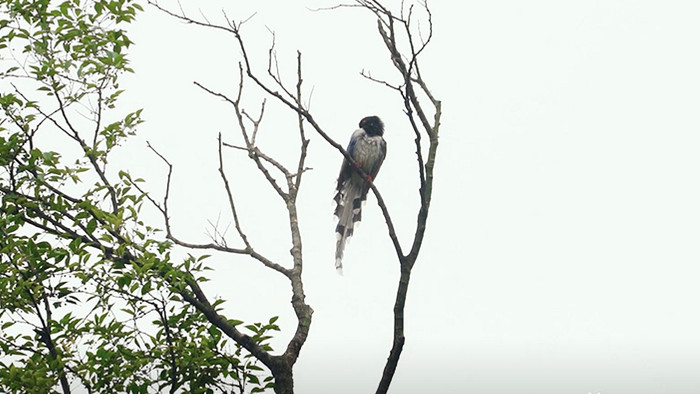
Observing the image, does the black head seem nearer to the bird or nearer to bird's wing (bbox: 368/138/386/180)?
the bird

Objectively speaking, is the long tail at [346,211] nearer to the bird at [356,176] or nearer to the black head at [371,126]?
the bird at [356,176]

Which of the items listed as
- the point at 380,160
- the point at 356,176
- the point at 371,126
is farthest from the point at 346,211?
the point at 371,126

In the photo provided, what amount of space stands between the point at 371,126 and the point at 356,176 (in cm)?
100

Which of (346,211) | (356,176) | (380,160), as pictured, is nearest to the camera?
(346,211)

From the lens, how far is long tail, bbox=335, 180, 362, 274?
8.09 metres

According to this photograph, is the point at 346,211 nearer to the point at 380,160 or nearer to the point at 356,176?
the point at 356,176

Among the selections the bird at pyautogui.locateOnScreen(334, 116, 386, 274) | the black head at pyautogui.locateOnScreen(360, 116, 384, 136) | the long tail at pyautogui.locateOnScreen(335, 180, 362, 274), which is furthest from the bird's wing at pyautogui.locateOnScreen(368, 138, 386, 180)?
the long tail at pyautogui.locateOnScreen(335, 180, 362, 274)

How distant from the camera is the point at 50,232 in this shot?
407 cm

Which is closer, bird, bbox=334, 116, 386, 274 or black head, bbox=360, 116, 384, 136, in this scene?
bird, bbox=334, 116, 386, 274

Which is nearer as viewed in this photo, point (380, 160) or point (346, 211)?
point (346, 211)

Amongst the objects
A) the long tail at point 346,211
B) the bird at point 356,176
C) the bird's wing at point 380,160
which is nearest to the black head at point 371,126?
the bird at point 356,176

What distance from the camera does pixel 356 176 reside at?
30.8ft

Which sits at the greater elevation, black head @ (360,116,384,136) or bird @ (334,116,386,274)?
black head @ (360,116,384,136)

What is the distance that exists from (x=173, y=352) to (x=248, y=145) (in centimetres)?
167
